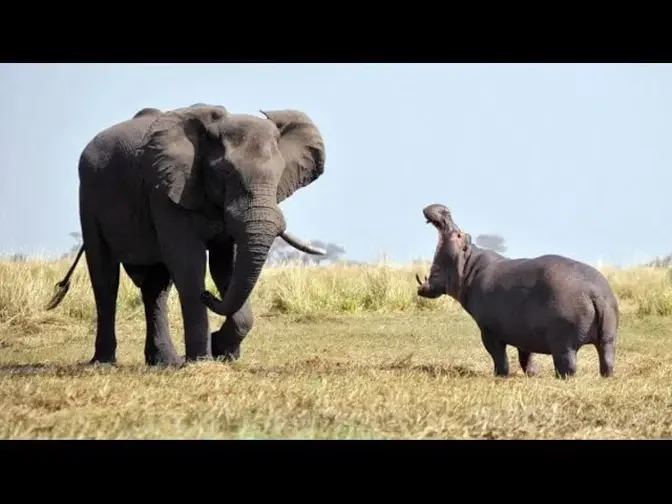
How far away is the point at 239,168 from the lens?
38.8 feet

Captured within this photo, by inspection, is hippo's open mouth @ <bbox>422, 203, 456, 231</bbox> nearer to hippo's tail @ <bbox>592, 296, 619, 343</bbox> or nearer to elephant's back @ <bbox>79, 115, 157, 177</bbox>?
hippo's tail @ <bbox>592, 296, 619, 343</bbox>

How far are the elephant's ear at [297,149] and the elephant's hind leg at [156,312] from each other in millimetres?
2024

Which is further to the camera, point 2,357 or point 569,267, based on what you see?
point 2,357

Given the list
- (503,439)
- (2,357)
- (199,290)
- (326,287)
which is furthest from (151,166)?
(326,287)

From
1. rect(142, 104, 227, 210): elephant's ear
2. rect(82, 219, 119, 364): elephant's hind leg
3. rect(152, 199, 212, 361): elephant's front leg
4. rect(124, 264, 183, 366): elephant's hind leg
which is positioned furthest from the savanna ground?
rect(142, 104, 227, 210): elephant's ear

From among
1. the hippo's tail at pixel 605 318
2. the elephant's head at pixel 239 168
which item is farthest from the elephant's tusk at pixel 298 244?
the hippo's tail at pixel 605 318

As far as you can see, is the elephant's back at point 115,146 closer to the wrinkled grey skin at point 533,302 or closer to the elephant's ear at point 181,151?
the elephant's ear at point 181,151

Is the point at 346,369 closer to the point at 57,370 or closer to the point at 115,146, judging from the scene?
the point at 57,370

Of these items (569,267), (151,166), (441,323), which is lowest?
(441,323)

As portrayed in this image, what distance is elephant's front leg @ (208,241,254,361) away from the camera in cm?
1295

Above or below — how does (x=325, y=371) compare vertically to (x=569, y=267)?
below

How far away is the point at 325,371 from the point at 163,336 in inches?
101
